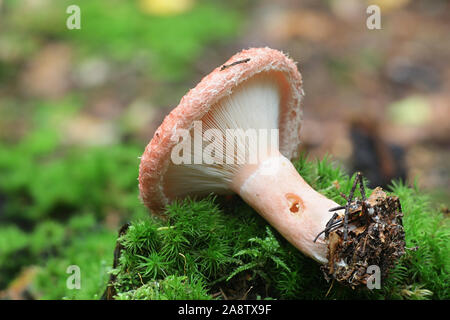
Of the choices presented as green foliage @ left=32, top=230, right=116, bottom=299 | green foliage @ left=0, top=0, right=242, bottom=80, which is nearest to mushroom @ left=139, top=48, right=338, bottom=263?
green foliage @ left=32, top=230, right=116, bottom=299

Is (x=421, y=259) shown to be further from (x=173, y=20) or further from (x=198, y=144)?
(x=173, y=20)

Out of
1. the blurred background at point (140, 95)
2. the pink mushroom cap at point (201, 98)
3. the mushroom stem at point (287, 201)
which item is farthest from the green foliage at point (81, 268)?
the mushroom stem at point (287, 201)

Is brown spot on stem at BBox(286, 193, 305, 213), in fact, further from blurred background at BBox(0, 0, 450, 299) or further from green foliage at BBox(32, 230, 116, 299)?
blurred background at BBox(0, 0, 450, 299)

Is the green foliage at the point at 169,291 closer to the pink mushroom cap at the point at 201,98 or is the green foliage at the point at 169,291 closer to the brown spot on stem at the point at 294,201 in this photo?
the pink mushroom cap at the point at 201,98

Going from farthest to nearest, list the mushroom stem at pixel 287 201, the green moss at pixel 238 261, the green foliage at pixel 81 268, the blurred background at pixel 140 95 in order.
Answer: the blurred background at pixel 140 95
the green foliage at pixel 81 268
the green moss at pixel 238 261
the mushroom stem at pixel 287 201

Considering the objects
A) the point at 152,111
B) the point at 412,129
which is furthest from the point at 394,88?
the point at 152,111
